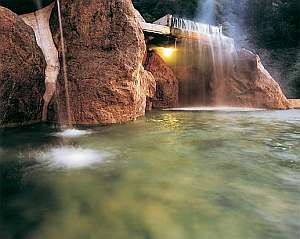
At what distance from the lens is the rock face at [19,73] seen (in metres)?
5.64

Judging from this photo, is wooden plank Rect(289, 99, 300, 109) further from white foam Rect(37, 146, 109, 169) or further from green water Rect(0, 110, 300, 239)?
white foam Rect(37, 146, 109, 169)

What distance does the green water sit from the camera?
1.79 m

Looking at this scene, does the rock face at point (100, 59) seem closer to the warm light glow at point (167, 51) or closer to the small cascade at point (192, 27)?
the small cascade at point (192, 27)

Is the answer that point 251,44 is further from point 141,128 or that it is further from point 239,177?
point 239,177

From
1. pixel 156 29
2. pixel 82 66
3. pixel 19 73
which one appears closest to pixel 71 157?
pixel 19 73

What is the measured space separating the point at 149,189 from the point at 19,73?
471 cm

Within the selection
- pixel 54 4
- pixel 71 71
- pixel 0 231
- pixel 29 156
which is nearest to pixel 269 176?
pixel 0 231

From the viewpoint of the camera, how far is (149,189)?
2467 mm

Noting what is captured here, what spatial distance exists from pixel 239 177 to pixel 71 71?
16.4 feet

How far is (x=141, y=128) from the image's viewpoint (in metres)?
5.91

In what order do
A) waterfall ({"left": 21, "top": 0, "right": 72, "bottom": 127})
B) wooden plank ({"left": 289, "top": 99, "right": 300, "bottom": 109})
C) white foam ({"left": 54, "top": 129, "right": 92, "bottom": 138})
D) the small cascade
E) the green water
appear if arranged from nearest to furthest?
the green water → white foam ({"left": 54, "top": 129, "right": 92, "bottom": 138}) → waterfall ({"left": 21, "top": 0, "right": 72, "bottom": 127}) → the small cascade → wooden plank ({"left": 289, "top": 99, "right": 300, "bottom": 109})

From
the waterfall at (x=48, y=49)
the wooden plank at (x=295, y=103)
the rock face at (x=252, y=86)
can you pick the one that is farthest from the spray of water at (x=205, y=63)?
the waterfall at (x=48, y=49)

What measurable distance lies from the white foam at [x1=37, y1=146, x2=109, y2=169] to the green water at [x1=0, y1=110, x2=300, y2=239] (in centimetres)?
1

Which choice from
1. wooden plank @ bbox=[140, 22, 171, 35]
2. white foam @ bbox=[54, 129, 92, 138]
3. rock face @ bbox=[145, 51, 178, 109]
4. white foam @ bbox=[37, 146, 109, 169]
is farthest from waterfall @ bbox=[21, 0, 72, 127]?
rock face @ bbox=[145, 51, 178, 109]
